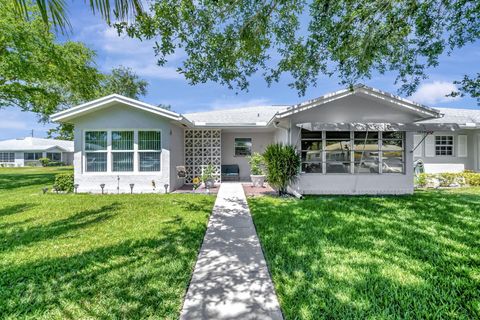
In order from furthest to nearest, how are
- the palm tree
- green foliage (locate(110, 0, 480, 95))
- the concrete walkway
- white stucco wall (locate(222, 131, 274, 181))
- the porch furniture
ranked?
white stucco wall (locate(222, 131, 274, 181))
the porch furniture
green foliage (locate(110, 0, 480, 95))
the concrete walkway
the palm tree

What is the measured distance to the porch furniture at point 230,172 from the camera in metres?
16.0

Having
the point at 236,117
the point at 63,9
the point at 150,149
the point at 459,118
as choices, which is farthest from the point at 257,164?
the point at 459,118

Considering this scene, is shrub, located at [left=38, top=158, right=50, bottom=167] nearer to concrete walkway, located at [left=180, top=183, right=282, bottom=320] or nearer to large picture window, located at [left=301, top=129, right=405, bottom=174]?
large picture window, located at [left=301, top=129, right=405, bottom=174]

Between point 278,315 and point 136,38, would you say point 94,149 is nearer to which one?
point 136,38

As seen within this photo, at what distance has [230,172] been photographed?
16.3 m

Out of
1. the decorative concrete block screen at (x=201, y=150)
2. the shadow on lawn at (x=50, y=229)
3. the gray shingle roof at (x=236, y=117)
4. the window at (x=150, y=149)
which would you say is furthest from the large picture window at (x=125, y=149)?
the gray shingle roof at (x=236, y=117)

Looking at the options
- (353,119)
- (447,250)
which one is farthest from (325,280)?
Answer: (353,119)

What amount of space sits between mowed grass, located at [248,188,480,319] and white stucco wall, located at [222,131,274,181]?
8795 mm

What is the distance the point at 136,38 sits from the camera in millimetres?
6355

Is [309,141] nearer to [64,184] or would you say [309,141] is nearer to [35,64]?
[64,184]

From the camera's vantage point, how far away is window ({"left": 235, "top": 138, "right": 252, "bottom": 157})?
17125 mm

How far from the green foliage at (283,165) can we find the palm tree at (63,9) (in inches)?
355

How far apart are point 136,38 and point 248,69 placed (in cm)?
374

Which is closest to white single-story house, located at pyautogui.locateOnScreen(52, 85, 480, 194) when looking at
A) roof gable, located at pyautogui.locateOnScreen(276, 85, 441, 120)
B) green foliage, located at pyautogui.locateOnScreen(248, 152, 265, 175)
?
roof gable, located at pyautogui.locateOnScreen(276, 85, 441, 120)
